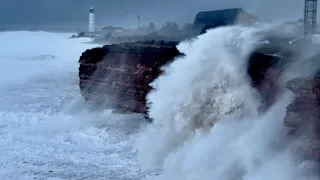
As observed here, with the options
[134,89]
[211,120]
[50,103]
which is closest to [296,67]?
[211,120]

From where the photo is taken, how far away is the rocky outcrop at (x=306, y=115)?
1173 cm

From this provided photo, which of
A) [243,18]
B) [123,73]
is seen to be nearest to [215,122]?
[123,73]

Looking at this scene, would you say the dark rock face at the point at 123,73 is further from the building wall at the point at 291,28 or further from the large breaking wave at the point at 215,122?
the building wall at the point at 291,28

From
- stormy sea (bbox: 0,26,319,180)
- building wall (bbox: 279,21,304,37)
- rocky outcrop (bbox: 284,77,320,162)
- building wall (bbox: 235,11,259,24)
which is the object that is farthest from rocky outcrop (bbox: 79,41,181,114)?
building wall (bbox: 235,11,259,24)

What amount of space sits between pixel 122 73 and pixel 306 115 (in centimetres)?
1488

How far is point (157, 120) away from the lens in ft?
64.7

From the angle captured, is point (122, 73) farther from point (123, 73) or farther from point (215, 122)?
point (215, 122)

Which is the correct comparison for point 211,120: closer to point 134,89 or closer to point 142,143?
point 142,143

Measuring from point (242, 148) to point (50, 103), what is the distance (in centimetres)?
1610

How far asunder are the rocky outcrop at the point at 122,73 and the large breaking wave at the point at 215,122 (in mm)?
1949

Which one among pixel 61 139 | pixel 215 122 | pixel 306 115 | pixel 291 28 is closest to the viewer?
pixel 306 115

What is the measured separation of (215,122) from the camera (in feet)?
56.4

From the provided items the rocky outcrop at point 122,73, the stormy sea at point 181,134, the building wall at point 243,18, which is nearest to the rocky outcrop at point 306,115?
the stormy sea at point 181,134

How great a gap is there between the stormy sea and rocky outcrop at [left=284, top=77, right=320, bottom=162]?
499 millimetres
